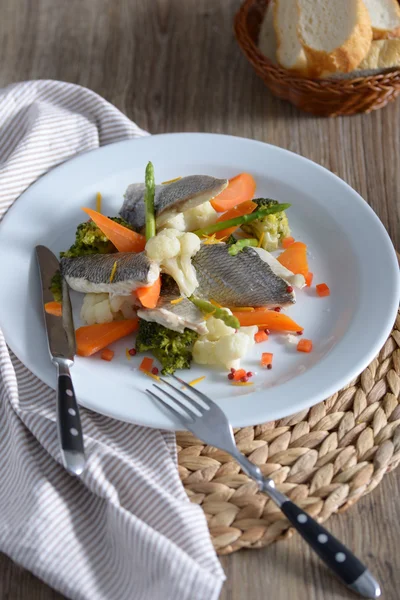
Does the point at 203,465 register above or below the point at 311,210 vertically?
below

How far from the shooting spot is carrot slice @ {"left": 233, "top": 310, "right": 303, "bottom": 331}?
3.77 m

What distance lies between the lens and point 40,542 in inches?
115

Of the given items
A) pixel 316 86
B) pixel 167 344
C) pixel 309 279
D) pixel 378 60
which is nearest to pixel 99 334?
pixel 167 344

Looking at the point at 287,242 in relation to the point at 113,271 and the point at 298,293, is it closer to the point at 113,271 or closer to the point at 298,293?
the point at 298,293

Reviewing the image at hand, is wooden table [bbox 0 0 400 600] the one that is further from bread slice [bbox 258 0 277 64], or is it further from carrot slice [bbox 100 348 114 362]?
carrot slice [bbox 100 348 114 362]

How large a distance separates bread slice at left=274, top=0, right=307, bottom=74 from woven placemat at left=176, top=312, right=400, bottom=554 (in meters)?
2.45

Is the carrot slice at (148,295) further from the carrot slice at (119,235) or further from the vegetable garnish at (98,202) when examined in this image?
the vegetable garnish at (98,202)

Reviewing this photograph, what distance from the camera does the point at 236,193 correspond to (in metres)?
4.49

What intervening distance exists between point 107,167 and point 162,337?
1.55 m

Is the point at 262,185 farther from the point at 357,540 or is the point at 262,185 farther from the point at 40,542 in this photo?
the point at 40,542

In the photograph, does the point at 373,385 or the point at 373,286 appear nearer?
the point at 373,385

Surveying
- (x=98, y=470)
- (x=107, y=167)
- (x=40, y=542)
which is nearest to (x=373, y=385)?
(x=98, y=470)

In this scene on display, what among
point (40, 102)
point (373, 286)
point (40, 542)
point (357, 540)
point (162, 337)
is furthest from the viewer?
point (40, 102)

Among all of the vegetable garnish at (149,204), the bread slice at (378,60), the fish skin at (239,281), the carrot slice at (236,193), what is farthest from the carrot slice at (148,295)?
the bread slice at (378,60)
